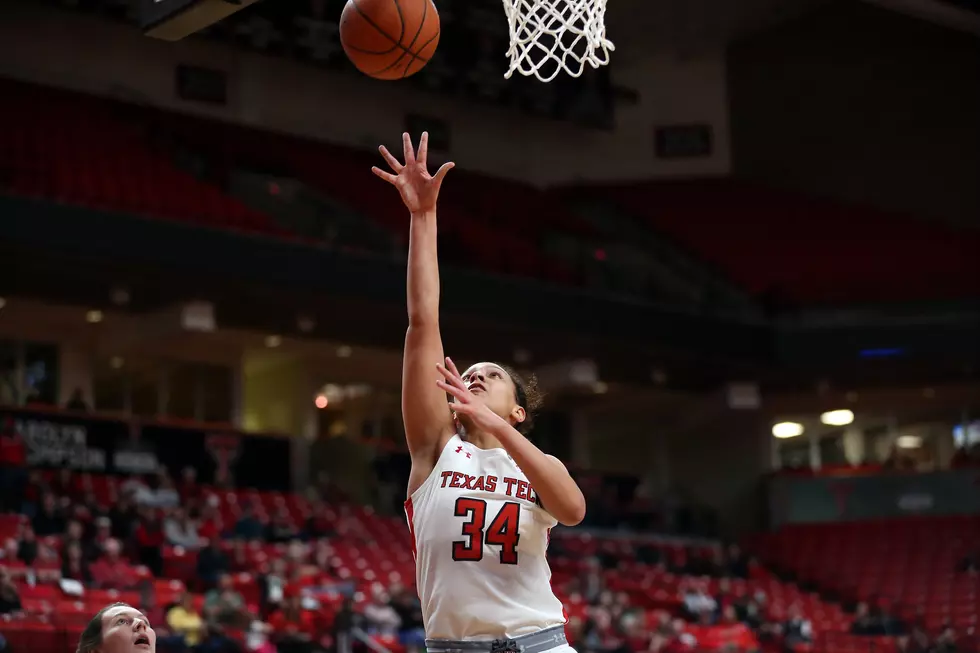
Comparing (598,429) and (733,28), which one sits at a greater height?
(733,28)

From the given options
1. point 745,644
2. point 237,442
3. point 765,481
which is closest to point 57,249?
point 237,442

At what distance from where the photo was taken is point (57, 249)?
15031 mm

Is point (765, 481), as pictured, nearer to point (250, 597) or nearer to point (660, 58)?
point (660, 58)

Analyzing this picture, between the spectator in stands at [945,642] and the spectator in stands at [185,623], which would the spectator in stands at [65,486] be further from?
the spectator in stands at [945,642]

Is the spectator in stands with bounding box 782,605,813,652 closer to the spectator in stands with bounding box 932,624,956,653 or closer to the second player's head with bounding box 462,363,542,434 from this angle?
the spectator in stands with bounding box 932,624,956,653

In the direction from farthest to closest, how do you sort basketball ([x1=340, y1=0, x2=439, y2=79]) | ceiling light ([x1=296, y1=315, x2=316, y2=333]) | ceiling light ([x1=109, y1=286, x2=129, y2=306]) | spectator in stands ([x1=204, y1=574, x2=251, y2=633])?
ceiling light ([x1=296, y1=315, x2=316, y2=333]) < ceiling light ([x1=109, y1=286, x2=129, y2=306]) < spectator in stands ([x1=204, y1=574, x2=251, y2=633]) < basketball ([x1=340, y1=0, x2=439, y2=79])

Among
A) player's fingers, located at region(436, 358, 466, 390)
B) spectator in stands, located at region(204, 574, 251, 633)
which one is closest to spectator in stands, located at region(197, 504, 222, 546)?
spectator in stands, located at region(204, 574, 251, 633)

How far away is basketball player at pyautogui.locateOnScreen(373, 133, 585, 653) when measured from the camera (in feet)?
12.1

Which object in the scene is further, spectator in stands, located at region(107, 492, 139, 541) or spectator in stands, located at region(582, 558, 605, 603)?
spectator in stands, located at region(582, 558, 605, 603)

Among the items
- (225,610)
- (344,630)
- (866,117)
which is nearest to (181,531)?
(225,610)

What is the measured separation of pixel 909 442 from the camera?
24.8 metres

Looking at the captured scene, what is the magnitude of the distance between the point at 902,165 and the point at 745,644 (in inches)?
427

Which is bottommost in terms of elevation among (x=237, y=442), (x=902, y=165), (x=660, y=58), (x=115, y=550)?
(x=115, y=550)

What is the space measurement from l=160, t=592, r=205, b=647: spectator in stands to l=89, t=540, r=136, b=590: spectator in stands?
2.19 feet
